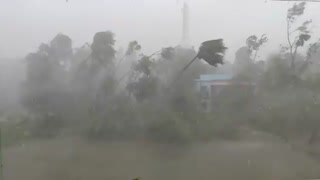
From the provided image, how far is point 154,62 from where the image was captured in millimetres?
3480

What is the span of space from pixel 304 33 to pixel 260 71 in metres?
0.61

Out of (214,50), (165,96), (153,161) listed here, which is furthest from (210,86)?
(153,161)

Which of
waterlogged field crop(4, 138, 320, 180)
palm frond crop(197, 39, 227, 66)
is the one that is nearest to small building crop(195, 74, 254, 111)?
palm frond crop(197, 39, 227, 66)

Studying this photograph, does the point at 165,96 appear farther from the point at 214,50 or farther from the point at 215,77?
the point at 214,50

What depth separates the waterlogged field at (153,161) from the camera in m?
3.21

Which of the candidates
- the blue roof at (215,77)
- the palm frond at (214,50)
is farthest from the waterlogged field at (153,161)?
the palm frond at (214,50)

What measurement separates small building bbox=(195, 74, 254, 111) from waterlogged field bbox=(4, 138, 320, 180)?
413 mm

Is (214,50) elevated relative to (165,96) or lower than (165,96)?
elevated

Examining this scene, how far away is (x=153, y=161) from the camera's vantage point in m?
→ 3.46

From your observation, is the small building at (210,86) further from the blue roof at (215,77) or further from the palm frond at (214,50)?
the palm frond at (214,50)

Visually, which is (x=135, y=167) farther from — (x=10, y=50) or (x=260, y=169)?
(x=10, y=50)

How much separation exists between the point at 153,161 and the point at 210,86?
35.9 inches

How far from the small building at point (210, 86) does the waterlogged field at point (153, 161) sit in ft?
1.36

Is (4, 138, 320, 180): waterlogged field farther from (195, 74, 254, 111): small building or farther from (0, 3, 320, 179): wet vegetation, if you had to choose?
(195, 74, 254, 111): small building
